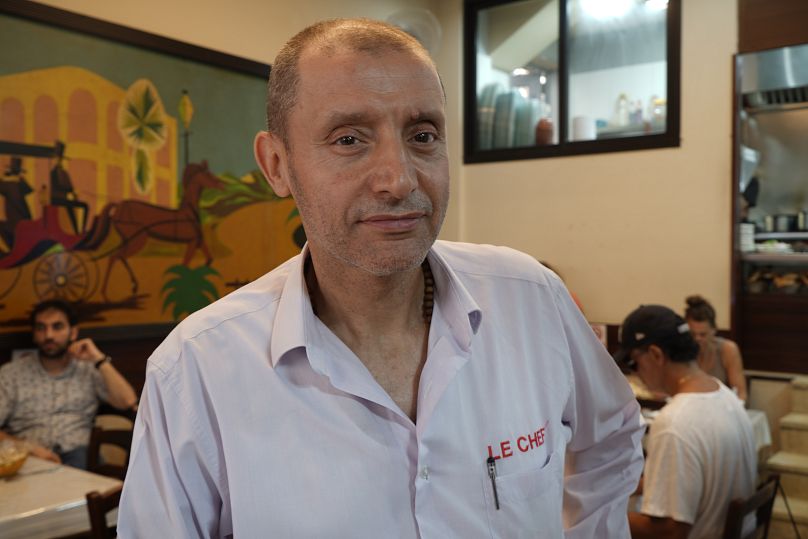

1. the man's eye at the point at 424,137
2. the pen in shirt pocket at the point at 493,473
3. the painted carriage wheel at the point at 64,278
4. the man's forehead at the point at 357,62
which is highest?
the man's forehead at the point at 357,62

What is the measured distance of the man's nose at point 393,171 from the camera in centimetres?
102

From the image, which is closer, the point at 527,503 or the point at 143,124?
the point at 527,503

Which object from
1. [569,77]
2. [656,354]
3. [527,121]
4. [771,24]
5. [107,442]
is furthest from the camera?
[527,121]

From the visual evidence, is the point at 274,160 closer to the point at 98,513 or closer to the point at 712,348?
the point at 98,513

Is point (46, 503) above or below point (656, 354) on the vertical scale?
below

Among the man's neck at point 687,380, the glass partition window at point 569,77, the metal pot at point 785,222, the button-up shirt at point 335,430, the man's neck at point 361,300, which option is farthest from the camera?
the glass partition window at point 569,77

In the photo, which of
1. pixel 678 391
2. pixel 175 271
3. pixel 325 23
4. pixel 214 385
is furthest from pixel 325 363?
pixel 175 271

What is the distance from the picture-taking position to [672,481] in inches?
88.0

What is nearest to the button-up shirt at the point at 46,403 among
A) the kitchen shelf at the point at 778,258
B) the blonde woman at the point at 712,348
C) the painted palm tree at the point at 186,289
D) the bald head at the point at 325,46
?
the painted palm tree at the point at 186,289

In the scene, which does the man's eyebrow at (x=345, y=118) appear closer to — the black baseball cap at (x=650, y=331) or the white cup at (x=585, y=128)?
the black baseball cap at (x=650, y=331)

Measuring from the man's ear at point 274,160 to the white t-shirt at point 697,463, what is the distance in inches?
62.5

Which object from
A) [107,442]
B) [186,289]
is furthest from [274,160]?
[186,289]

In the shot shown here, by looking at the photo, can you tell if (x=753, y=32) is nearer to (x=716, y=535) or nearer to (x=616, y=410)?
→ (x=716, y=535)

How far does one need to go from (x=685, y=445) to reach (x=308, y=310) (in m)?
1.58
